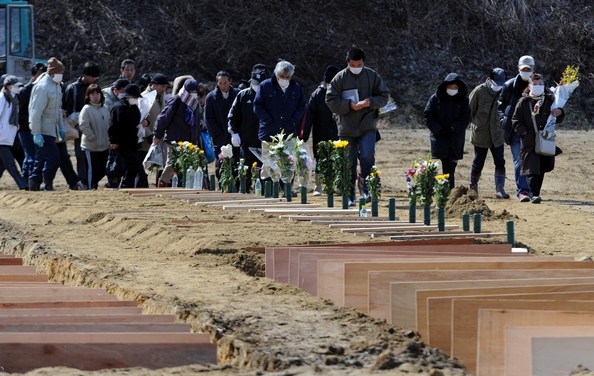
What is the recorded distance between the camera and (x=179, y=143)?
18016mm

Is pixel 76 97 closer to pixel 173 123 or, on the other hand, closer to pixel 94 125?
pixel 94 125

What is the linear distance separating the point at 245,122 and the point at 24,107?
11.6ft

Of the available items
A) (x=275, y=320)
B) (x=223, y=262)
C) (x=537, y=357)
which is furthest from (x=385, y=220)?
(x=537, y=357)

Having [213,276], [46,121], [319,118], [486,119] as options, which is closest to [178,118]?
[46,121]

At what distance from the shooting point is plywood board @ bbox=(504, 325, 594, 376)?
6.50 meters

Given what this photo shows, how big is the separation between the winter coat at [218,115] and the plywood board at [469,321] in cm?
1166

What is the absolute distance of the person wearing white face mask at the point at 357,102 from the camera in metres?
16.3

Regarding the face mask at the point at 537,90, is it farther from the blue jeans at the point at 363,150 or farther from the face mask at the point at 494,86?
the blue jeans at the point at 363,150

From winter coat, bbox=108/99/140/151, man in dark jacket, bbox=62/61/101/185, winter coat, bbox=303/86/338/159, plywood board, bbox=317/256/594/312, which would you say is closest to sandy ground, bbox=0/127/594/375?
plywood board, bbox=317/256/594/312

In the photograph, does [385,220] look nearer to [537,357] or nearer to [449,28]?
[537,357]

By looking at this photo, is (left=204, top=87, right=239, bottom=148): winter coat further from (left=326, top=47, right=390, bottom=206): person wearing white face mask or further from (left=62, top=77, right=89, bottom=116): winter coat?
(left=326, top=47, right=390, bottom=206): person wearing white face mask

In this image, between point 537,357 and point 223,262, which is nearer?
point 537,357

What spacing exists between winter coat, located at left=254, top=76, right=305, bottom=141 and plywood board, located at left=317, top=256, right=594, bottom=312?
8038 millimetres

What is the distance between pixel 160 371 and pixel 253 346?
62 cm
